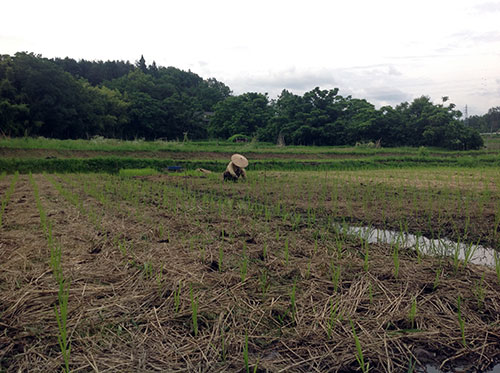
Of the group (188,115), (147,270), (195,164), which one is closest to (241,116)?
(188,115)

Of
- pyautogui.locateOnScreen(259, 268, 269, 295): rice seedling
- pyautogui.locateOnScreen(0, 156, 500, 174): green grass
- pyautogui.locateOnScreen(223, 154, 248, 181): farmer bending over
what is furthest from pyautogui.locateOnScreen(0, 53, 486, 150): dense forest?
pyautogui.locateOnScreen(259, 268, 269, 295): rice seedling

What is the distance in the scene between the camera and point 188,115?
3697cm

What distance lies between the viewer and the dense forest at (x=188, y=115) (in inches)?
944

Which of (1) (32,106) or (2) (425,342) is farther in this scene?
(1) (32,106)

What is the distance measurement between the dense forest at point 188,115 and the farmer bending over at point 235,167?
15456 millimetres

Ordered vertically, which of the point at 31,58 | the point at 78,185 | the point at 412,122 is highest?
the point at 31,58

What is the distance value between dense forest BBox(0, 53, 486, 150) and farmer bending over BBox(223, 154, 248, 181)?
15.5m

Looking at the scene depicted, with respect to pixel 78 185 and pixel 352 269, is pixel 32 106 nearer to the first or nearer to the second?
pixel 78 185

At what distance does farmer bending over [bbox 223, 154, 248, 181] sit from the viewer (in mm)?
9945

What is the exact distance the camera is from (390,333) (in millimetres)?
1954

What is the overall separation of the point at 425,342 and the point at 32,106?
94.4 ft

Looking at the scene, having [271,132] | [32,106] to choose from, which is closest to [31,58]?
[32,106]

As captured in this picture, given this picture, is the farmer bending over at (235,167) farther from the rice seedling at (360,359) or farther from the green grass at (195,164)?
the rice seedling at (360,359)

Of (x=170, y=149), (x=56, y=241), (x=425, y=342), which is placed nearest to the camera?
(x=425, y=342)
